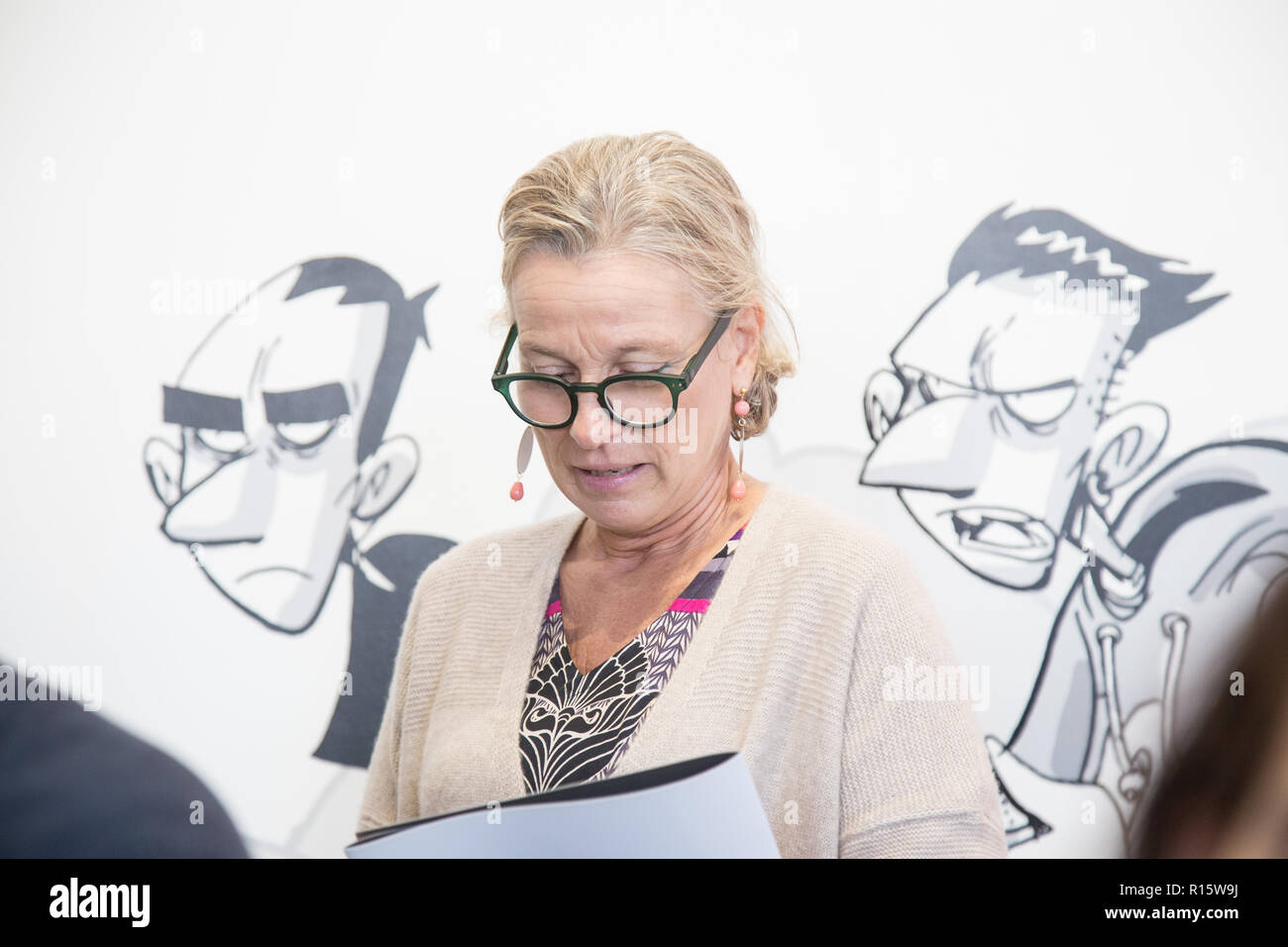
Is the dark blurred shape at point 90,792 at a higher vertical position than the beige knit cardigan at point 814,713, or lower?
lower

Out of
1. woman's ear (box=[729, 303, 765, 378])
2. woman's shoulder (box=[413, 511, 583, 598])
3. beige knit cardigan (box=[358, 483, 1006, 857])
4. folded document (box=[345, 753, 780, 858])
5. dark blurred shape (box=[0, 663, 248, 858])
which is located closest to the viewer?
folded document (box=[345, 753, 780, 858])

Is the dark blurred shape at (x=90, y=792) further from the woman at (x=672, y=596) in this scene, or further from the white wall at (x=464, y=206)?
the woman at (x=672, y=596)

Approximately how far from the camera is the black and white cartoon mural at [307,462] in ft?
7.04

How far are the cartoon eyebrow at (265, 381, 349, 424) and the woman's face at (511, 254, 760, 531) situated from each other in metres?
0.88

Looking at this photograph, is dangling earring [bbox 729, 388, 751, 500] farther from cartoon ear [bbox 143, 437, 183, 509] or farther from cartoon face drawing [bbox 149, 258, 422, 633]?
cartoon ear [bbox 143, 437, 183, 509]

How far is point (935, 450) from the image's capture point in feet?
6.71

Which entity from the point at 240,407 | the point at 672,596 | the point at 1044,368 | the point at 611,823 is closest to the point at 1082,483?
the point at 1044,368

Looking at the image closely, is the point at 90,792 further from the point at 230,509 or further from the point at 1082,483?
the point at 1082,483

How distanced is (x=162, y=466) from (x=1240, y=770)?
222cm

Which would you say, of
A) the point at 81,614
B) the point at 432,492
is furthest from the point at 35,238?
the point at 432,492

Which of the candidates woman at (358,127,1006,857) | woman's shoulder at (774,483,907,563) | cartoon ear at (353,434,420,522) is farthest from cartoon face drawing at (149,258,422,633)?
woman's shoulder at (774,483,907,563)

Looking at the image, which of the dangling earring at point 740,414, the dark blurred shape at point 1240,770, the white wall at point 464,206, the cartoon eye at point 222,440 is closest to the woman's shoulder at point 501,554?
the dangling earring at point 740,414

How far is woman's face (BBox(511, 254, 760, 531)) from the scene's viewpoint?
4.36 ft

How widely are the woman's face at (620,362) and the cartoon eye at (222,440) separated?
3.38 ft
